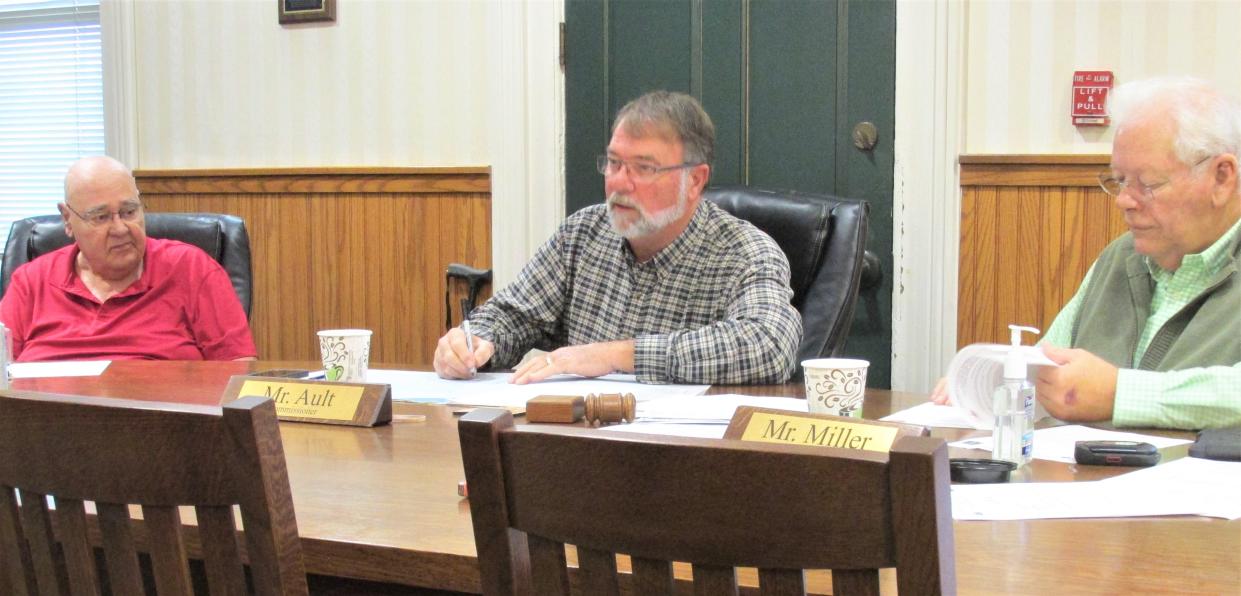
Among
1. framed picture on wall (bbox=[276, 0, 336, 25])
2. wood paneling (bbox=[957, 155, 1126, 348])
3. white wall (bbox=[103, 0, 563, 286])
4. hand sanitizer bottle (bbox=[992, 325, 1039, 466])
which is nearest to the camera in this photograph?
hand sanitizer bottle (bbox=[992, 325, 1039, 466])

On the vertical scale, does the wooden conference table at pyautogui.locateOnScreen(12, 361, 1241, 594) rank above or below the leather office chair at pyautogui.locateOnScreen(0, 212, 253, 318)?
below

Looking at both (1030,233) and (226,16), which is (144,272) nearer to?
(226,16)

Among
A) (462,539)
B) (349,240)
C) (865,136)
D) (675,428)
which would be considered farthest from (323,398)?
(349,240)

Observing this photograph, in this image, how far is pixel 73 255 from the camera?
2941 millimetres

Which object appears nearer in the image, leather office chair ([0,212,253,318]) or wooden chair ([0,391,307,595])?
wooden chair ([0,391,307,595])

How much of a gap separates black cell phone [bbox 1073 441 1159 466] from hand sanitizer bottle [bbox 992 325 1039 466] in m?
0.06

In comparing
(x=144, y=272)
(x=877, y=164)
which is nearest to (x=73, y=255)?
(x=144, y=272)

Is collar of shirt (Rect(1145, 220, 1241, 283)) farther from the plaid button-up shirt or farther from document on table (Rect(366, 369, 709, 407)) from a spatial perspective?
document on table (Rect(366, 369, 709, 407))

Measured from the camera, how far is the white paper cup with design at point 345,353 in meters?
1.82

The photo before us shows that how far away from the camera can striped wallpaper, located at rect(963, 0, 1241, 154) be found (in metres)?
2.99

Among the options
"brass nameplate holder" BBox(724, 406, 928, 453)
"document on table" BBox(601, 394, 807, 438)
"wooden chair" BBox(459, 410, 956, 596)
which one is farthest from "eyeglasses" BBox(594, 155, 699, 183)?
"wooden chair" BBox(459, 410, 956, 596)

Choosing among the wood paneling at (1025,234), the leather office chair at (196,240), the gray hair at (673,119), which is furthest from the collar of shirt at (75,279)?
the wood paneling at (1025,234)

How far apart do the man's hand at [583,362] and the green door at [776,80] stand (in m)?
Result: 1.39

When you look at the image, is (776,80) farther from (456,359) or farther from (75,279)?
(75,279)
